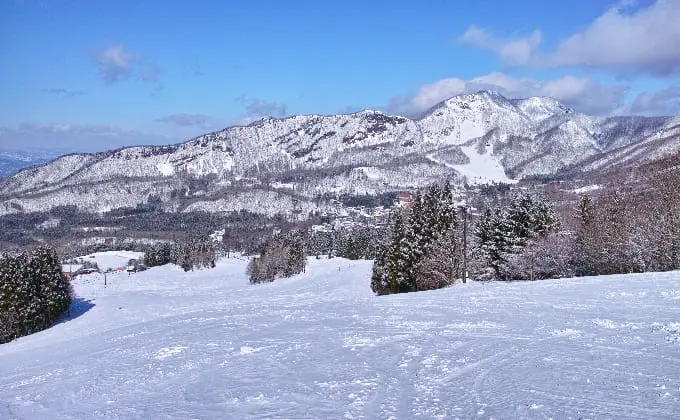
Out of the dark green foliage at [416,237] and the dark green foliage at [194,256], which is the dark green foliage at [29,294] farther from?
the dark green foliage at [194,256]

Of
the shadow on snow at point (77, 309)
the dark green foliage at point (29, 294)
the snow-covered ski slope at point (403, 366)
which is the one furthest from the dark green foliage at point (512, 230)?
the shadow on snow at point (77, 309)

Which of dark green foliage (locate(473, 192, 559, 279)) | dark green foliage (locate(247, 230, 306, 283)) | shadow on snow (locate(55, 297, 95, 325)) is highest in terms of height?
dark green foliage (locate(473, 192, 559, 279))

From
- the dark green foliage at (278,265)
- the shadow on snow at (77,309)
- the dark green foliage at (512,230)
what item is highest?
the dark green foliage at (512,230)

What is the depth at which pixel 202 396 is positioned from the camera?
9750 mm

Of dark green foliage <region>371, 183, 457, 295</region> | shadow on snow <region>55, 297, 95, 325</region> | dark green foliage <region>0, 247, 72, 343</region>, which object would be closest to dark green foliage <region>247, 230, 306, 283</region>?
shadow on snow <region>55, 297, 95, 325</region>

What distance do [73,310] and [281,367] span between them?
184ft

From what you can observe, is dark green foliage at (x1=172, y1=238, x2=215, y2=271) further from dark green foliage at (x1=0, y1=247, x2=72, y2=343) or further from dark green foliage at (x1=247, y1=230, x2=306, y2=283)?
dark green foliage at (x1=0, y1=247, x2=72, y2=343)

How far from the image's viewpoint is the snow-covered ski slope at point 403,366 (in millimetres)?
8047

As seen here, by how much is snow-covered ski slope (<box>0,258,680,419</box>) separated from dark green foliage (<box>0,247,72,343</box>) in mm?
32030

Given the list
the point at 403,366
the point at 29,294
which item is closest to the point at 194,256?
the point at 29,294

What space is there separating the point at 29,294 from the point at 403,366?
48.2 meters

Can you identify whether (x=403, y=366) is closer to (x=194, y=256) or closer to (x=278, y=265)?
(x=278, y=265)

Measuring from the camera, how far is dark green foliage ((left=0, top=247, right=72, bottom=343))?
44.8 metres

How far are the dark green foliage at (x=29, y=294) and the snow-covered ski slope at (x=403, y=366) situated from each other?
32030mm
